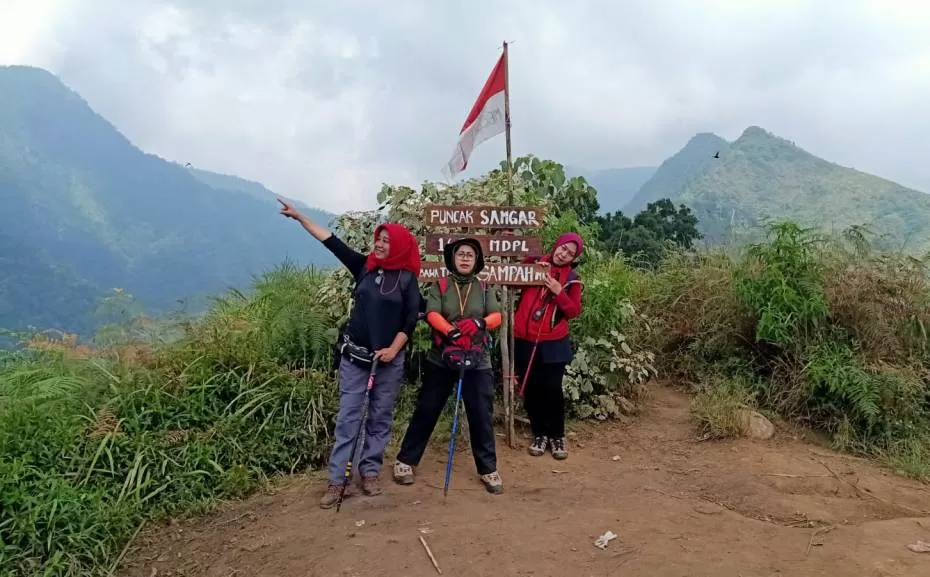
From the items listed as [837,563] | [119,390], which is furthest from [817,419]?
[119,390]

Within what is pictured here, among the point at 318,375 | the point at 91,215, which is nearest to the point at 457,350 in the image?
the point at 318,375

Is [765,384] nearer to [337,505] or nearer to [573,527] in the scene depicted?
[573,527]

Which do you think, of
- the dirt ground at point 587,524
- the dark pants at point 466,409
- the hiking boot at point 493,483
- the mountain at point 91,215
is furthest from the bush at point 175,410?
the mountain at point 91,215

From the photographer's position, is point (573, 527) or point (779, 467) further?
point (779, 467)

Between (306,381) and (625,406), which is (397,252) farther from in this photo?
(625,406)

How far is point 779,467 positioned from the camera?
185 inches

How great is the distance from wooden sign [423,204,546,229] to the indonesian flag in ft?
1.63

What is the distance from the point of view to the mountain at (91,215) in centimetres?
2189

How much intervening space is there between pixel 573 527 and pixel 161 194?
38.3 meters

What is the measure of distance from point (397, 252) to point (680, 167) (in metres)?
29.1

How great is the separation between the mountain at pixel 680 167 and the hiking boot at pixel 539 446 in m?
22.5

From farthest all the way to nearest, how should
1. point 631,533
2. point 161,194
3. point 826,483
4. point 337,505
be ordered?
1. point 161,194
2. point 826,483
3. point 337,505
4. point 631,533

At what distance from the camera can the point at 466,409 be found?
419 cm

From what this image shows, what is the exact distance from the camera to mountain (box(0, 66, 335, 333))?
71.8ft
